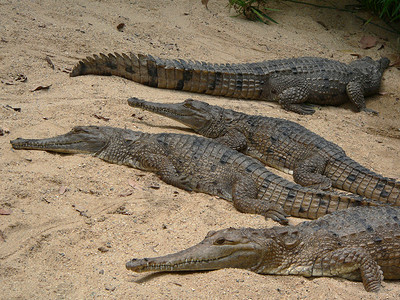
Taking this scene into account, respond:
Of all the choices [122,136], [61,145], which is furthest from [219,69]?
[61,145]

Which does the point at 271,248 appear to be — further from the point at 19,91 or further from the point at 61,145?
the point at 19,91

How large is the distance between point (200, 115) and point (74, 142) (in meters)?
1.93

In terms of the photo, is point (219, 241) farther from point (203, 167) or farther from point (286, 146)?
point (286, 146)

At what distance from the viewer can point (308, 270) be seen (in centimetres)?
406

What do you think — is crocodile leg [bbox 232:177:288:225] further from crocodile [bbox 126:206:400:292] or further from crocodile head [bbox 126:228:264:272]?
crocodile head [bbox 126:228:264:272]

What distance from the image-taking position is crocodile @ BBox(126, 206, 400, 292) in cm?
392

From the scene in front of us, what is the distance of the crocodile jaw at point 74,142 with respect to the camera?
17.6 feet

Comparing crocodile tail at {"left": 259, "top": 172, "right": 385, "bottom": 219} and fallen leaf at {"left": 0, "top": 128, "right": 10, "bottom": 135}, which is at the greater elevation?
crocodile tail at {"left": 259, "top": 172, "right": 385, "bottom": 219}

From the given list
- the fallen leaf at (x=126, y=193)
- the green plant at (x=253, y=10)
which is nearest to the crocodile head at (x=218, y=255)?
the fallen leaf at (x=126, y=193)

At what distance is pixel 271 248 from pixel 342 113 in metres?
4.70

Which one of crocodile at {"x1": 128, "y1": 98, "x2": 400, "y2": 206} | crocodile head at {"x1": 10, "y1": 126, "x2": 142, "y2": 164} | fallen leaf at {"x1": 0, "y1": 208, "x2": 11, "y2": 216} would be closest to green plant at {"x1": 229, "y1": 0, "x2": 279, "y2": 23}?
crocodile at {"x1": 128, "y1": 98, "x2": 400, "y2": 206}

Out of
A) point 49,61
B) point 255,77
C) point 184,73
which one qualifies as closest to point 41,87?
point 49,61

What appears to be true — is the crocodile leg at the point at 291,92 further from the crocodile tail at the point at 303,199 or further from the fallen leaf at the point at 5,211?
the fallen leaf at the point at 5,211

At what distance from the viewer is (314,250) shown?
4105mm
